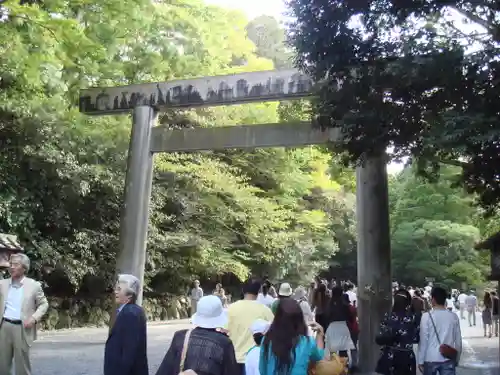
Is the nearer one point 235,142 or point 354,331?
point 354,331

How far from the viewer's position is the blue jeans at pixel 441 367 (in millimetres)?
5059

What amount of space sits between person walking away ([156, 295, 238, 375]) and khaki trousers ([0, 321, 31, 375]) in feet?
8.80

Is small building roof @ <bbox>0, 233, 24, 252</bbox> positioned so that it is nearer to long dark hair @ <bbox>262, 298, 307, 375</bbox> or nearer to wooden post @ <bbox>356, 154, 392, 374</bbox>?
long dark hair @ <bbox>262, 298, 307, 375</bbox>

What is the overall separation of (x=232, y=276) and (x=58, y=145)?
1398cm

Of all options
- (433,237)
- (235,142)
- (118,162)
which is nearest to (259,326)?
(235,142)

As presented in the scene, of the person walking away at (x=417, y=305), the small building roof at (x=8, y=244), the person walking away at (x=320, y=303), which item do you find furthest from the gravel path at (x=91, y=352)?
the person walking away at (x=320, y=303)

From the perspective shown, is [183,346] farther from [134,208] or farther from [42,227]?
A: [42,227]

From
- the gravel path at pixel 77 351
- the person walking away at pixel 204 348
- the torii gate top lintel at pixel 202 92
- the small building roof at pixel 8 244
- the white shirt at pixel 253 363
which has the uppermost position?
the torii gate top lintel at pixel 202 92

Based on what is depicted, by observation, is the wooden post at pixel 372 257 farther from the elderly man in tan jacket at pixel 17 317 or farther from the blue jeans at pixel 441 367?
the elderly man in tan jacket at pixel 17 317

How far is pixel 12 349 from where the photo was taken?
5.26 meters

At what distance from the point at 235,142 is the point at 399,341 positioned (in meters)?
5.44

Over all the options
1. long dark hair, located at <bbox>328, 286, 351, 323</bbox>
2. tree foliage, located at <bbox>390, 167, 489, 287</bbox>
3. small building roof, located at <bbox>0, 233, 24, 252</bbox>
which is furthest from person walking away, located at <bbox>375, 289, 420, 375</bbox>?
tree foliage, located at <bbox>390, 167, 489, 287</bbox>

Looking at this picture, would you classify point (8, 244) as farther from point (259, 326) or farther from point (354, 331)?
point (354, 331)

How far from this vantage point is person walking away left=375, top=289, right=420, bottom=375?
5.30 metres
